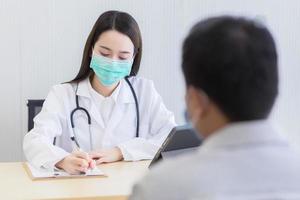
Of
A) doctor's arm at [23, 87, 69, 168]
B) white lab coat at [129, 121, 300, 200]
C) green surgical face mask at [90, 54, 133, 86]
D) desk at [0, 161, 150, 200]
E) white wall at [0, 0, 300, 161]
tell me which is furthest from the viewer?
white wall at [0, 0, 300, 161]

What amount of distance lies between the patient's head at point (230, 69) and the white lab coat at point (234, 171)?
0.03 m

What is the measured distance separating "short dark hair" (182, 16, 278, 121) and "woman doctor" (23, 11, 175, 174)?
1.19 metres

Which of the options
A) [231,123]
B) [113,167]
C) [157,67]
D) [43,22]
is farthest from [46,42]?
[231,123]

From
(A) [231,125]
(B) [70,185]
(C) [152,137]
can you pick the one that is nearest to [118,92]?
(C) [152,137]

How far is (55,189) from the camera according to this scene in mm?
1562

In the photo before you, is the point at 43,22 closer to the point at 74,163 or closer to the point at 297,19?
the point at 74,163

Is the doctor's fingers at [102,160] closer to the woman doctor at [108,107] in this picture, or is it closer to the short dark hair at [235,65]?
the woman doctor at [108,107]

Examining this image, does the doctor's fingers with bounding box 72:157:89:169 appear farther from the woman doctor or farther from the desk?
the woman doctor

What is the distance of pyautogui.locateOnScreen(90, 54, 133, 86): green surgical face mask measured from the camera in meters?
2.02

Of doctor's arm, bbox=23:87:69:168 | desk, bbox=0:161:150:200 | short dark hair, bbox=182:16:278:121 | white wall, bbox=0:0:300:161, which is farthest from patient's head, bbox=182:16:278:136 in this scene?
white wall, bbox=0:0:300:161

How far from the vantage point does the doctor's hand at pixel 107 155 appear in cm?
193

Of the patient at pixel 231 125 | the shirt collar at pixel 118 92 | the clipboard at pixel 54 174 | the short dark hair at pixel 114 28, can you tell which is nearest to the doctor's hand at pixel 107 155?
the clipboard at pixel 54 174

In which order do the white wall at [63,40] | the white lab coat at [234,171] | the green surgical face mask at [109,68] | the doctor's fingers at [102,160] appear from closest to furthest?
the white lab coat at [234,171] < the doctor's fingers at [102,160] < the green surgical face mask at [109,68] < the white wall at [63,40]

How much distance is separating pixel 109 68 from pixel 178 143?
0.50 metres
